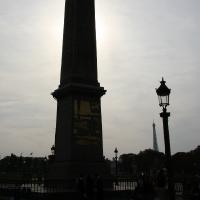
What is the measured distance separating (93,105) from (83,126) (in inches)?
66.5

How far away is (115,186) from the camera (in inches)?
938

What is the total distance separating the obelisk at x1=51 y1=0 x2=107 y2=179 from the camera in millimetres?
22953

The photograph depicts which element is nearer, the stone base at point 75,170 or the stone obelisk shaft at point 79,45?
the stone base at point 75,170

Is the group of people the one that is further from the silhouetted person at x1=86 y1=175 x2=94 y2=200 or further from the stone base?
the stone base

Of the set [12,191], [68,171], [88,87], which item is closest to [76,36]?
[88,87]

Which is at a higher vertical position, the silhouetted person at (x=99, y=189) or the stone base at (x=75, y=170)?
the stone base at (x=75, y=170)

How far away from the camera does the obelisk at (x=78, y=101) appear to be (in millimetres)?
22953

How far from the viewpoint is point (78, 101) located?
2386 cm

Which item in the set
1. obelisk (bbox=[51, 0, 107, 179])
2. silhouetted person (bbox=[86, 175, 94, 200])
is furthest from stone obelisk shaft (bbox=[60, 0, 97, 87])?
silhouetted person (bbox=[86, 175, 94, 200])

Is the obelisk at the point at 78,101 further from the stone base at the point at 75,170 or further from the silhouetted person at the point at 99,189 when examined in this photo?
the silhouetted person at the point at 99,189

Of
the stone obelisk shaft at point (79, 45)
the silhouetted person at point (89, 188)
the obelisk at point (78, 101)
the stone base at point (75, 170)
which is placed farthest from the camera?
the stone obelisk shaft at point (79, 45)

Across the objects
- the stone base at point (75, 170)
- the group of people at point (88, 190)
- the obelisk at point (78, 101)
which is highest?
the obelisk at point (78, 101)

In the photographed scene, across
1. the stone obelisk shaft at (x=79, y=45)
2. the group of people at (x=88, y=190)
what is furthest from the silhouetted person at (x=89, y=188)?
the stone obelisk shaft at (x=79, y=45)

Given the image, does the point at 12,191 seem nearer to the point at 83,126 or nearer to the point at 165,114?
the point at 83,126
